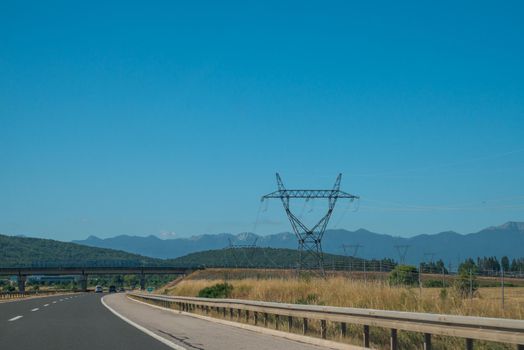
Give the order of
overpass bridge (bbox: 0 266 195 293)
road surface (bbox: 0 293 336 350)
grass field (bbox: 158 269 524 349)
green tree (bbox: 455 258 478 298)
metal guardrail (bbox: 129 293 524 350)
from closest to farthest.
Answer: metal guardrail (bbox: 129 293 524 350) < grass field (bbox: 158 269 524 349) < road surface (bbox: 0 293 336 350) < green tree (bbox: 455 258 478 298) < overpass bridge (bbox: 0 266 195 293)

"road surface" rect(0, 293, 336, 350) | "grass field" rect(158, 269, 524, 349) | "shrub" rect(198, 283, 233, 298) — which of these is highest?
"grass field" rect(158, 269, 524, 349)

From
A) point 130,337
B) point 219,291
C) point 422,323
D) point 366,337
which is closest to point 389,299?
point 366,337

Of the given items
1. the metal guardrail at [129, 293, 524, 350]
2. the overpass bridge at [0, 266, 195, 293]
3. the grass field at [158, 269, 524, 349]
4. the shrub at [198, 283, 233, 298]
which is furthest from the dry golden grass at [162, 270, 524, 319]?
the overpass bridge at [0, 266, 195, 293]

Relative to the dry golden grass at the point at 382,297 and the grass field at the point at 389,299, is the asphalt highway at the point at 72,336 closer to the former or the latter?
the grass field at the point at 389,299

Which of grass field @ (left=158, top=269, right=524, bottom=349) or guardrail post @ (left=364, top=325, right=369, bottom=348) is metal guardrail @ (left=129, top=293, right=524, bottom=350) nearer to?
guardrail post @ (left=364, top=325, right=369, bottom=348)

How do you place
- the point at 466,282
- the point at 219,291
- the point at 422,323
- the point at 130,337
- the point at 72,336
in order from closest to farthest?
the point at 422,323
the point at 130,337
the point at 72,336
the point at 466,282
the point at 219,291

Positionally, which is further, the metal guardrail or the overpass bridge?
the overpass bridge

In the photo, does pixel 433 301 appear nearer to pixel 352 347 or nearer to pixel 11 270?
pixel 352 347

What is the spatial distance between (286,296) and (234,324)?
15.2ft

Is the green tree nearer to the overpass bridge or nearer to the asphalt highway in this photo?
the asphalt highway

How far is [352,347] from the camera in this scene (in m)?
13.3

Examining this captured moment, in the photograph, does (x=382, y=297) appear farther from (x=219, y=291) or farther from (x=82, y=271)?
(x=82, y=271)

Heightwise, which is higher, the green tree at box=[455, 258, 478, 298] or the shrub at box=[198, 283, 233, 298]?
the green tree at box=[455, 258, 478, 298]

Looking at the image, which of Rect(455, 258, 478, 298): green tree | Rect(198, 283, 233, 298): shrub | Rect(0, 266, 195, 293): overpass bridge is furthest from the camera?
Rect(0, 266, 195, 293): overpass bridge
